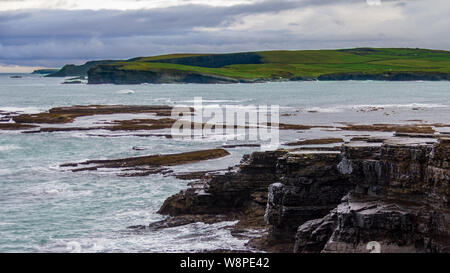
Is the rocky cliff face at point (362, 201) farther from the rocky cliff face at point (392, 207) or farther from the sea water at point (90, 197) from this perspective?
the sea water at point (90, 197)

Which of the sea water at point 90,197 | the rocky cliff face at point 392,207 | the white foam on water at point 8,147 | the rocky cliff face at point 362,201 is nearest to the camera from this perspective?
the rocky cliff face at point 392,207

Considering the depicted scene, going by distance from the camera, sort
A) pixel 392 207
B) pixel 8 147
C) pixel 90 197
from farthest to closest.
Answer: pixel 8 147 < pixel 90 197 < pixel 392 207

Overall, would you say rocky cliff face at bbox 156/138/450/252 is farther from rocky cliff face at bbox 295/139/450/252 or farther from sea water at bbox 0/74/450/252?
sea water at bbox 0/74/450/252

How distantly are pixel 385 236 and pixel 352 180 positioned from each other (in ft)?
10.2

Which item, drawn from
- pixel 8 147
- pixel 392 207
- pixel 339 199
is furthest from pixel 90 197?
pixel 8 147

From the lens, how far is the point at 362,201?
21.2 m

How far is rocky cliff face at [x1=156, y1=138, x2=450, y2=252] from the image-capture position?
1925cm

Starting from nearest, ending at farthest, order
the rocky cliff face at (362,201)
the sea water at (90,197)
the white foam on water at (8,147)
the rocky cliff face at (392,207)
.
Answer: the rocky cliff face at (392,207)
the rocky cliff face at (362,201)
the sea water at (90,197)
the white foam on water at (8,147)

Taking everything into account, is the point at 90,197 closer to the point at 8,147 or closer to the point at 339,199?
the point at 339,199

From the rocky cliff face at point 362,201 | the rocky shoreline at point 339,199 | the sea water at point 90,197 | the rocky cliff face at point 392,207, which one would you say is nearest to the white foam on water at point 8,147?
the sea water at point 90,197

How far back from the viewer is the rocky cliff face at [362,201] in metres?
19.2

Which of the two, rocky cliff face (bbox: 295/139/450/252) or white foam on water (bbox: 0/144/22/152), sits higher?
rocky cliff face (bbox: 295/139/450/252)

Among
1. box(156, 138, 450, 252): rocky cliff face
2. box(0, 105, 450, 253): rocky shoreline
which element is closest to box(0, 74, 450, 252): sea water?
box(0, 105, 450, 253): rocky shoreline

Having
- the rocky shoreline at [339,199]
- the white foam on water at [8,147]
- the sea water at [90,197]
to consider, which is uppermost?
the rocky shoreline at [339,199]
